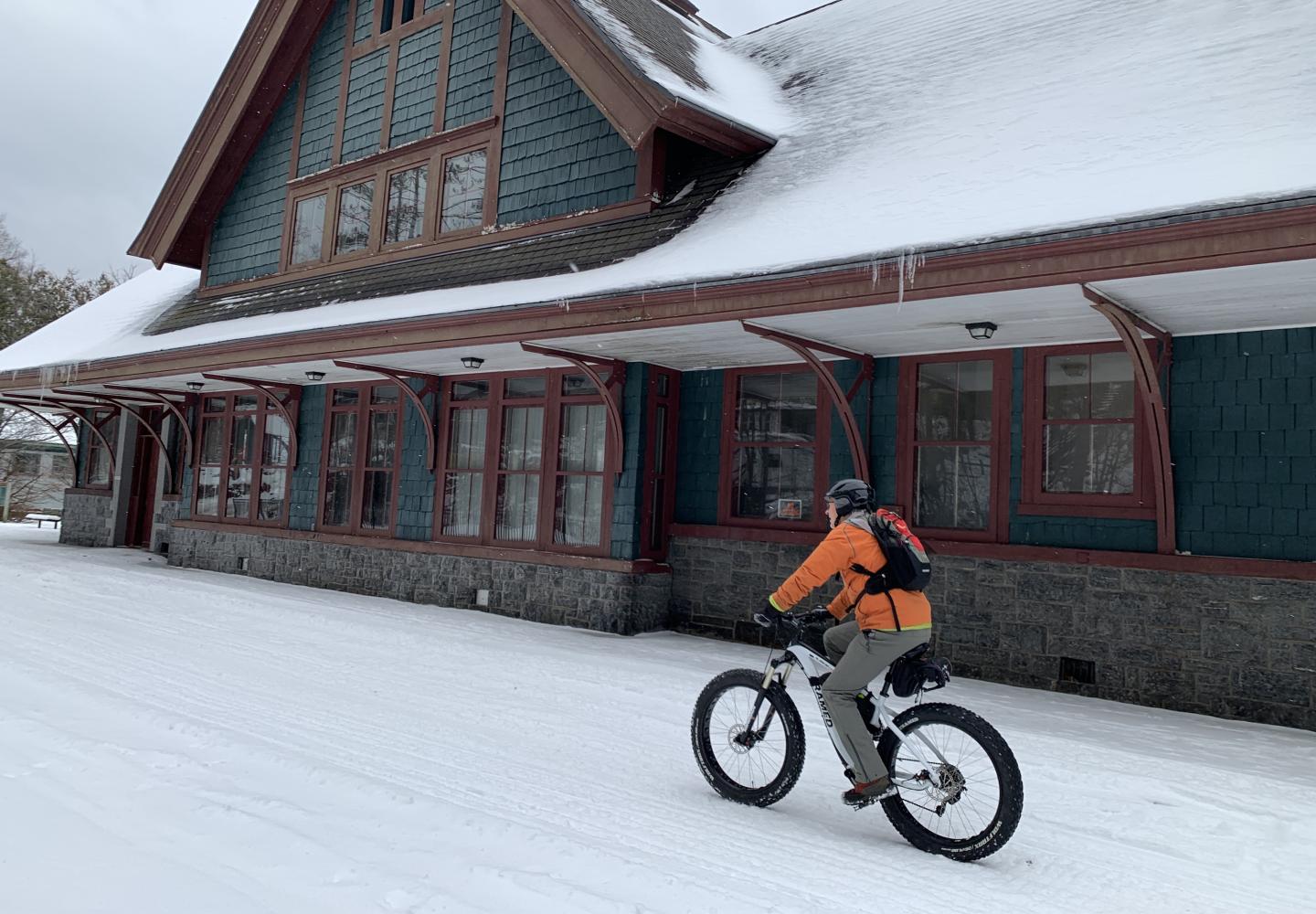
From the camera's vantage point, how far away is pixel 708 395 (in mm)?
9906

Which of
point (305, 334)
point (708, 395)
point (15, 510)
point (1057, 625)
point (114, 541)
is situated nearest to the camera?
point (1057, 625)

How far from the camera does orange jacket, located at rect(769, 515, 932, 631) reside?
13.3 feet

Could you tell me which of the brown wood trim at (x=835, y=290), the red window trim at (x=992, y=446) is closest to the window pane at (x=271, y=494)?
the brown wood trim at (x=835, y=290)

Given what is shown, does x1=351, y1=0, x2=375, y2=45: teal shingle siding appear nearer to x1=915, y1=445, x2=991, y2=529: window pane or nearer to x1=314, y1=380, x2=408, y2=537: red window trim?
x1=314, y1=380, x2=408, y2=537: red window trim

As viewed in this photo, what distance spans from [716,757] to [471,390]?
25.2 feet

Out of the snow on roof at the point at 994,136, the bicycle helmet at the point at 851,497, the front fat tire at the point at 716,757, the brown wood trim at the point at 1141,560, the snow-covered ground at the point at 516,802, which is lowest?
the snow-covered ground at the point at 516,802

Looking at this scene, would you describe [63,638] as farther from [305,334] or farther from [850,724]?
[850,724]

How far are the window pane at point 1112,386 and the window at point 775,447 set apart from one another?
2.35 m

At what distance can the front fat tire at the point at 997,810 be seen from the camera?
12.0 feet

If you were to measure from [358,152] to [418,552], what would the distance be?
5978 millimetres

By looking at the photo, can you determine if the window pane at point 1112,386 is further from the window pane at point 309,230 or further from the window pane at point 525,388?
the window pane at point 309,230

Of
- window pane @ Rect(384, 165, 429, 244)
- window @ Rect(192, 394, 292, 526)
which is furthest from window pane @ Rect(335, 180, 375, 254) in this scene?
window @ Rect(192, 394, 292, 526)

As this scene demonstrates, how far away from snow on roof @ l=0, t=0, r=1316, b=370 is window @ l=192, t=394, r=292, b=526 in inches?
107

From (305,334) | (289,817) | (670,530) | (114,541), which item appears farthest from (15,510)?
(289,817)
